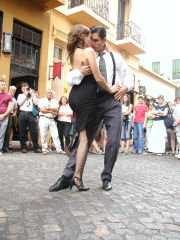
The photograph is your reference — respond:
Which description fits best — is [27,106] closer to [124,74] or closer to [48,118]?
[48,118]

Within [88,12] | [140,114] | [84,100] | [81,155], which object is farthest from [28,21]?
[81,155]

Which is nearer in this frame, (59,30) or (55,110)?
(55,110)

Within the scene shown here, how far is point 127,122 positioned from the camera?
9.45m

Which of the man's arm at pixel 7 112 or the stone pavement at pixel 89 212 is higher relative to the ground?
the man's arm at pixel 7 112

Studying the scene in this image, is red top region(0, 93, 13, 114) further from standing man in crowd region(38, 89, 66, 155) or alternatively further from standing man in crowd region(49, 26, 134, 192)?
standing man in crowd region(49, 26, 134, 192)

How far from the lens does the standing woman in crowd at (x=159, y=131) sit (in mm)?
9359

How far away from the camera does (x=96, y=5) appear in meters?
13.4

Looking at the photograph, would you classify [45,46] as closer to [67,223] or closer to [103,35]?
[103,35]

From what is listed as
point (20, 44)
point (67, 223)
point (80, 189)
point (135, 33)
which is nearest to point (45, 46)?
point (20, 44)

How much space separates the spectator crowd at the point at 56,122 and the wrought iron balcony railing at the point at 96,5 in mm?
5724

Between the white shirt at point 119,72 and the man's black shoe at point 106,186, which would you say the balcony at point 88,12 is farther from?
the man's black shoe at point 106,186

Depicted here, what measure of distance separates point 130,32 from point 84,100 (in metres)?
14.6

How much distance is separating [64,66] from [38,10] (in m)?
2.66

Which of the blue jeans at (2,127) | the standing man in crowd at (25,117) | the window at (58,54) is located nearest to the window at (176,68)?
the window at (58,54)
